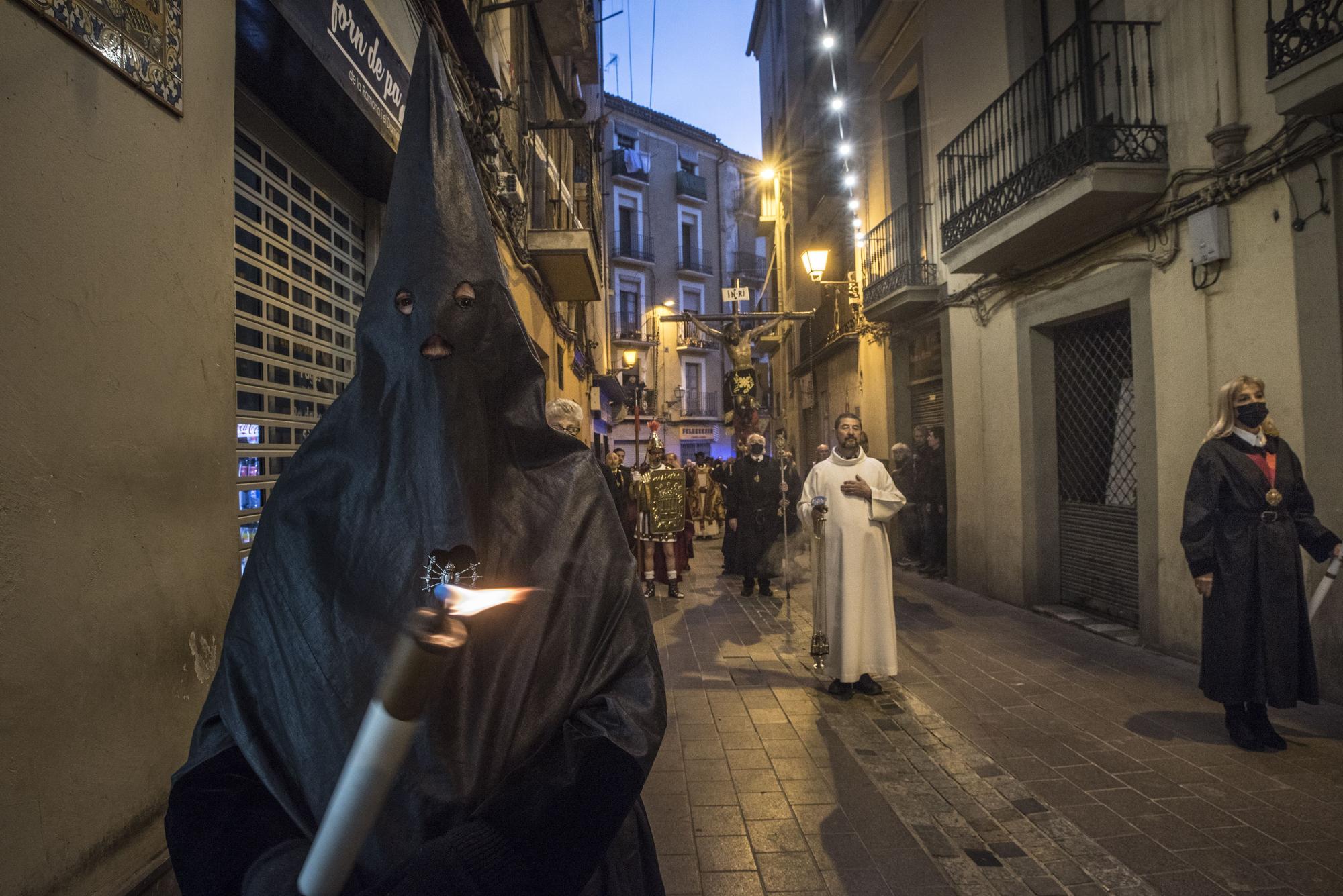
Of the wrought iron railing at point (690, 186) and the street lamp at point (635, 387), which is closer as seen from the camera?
the street lamp at point (635, 387)

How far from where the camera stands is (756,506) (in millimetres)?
10398

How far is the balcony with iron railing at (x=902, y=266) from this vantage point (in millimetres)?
10969

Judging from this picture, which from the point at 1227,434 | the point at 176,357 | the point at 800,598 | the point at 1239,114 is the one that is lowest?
the point at 800,598

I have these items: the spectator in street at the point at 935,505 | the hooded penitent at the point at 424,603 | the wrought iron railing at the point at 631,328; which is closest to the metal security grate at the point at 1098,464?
the spectator in street at the point at 935,505

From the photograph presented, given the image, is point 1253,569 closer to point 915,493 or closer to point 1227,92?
point 1227,92

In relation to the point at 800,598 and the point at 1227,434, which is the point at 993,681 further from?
the point at 800,598

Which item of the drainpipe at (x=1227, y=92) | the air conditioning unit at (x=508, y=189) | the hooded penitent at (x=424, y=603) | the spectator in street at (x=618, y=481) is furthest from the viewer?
the spectator in street at (x=618, y=481)

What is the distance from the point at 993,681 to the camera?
5812 mm

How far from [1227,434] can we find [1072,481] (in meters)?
4.26

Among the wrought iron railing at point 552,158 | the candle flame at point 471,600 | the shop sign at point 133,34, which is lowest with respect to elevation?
the candle flame at point 471,600

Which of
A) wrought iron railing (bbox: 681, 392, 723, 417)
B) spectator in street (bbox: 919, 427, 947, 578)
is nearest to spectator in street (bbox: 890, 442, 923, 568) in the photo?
spectator in street (bbox: 919, 427, 947, 578)

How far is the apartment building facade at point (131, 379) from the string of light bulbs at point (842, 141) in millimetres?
11502

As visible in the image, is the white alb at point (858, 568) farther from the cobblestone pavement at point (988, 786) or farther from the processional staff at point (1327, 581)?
the processional staff at point (1327, 581)

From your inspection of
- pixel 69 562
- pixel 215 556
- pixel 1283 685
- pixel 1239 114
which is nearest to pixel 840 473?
pixel 1283 685
